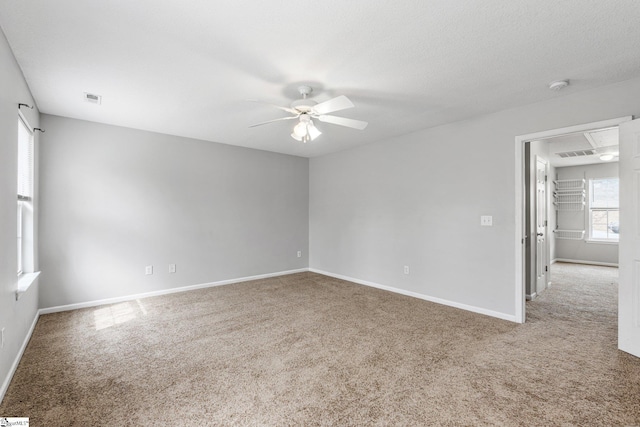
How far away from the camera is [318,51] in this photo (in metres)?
2.22

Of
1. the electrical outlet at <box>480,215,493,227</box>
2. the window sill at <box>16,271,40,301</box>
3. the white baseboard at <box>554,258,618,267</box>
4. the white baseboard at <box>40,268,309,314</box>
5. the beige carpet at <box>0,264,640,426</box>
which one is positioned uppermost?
the electrical outlet at <box>480,215,493,227</box>

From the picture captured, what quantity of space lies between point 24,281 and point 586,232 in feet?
33.5

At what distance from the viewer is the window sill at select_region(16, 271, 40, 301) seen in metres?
2.62

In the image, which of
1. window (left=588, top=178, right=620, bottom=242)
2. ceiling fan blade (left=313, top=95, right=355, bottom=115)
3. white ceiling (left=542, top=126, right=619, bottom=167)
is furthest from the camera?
window (left=588, top=178, right=620, bottom=242)

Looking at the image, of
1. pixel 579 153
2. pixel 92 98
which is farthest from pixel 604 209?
pixel 92 98

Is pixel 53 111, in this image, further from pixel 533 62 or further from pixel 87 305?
pixel 533 62

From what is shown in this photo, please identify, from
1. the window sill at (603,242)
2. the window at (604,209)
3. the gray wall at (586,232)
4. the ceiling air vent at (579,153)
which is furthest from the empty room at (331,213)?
the window sill at (603,242)

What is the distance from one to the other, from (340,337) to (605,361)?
2.19 metres

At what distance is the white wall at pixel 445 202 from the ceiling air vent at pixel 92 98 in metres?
3.67

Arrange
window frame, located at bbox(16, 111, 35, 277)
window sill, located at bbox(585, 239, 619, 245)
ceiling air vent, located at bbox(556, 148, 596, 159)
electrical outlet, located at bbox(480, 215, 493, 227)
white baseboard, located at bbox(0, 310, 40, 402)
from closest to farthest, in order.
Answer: white baseboard, located at bbox(0, 310, 40, 402) → window frame, located at bbox(16, 111, 35, 277) → electrical outlet, located at bbox(480, 215, 493, 227) → ceiling air vent, located at bbox(556, 148, 596, 159) → window sill, located at bbox(585, 239, 619, 245)

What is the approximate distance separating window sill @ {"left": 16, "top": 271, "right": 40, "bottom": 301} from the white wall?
4.20 meters

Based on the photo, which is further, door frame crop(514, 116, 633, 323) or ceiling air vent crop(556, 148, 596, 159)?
ceiling air vent crop(556, 148, 596, 159)

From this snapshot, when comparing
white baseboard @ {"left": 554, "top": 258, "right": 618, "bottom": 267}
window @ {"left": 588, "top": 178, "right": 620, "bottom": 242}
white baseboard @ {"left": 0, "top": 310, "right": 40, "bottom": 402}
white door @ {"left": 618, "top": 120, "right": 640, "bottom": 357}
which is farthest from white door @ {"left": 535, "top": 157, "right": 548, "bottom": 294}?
white baseboard @ {"left": 0, "top": 310, "right": 40, "bottom": 402}

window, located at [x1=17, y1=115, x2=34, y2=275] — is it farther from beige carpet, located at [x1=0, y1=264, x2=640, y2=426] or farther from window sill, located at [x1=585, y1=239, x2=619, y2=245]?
window sill, located at [x1=585, y1=239, x2=619, y2=245]
